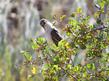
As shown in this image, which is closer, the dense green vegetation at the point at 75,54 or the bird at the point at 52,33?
the dense green vegetation at the point at 75,54

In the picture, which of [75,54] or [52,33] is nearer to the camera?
[75,54]

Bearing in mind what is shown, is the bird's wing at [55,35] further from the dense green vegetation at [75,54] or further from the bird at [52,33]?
the dense green vegetation at [75,54]

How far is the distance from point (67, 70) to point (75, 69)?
6 cm

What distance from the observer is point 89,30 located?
262 cm

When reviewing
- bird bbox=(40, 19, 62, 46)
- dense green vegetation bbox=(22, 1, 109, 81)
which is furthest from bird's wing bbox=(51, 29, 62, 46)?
dense green vegetation bbox=(22, 1, 109, 81)

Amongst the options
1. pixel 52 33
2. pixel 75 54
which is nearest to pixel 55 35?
pixel 52 33

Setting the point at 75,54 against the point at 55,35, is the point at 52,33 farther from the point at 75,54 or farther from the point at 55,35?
the point at 75,54

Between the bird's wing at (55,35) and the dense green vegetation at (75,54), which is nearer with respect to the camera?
the dense green vegetation at (75,54)

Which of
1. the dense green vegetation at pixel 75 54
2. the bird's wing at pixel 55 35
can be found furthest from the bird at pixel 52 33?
the dense green vegetation at pixel 75 54

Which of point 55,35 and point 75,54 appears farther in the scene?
point 55,35

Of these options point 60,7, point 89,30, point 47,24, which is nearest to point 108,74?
point 89,30

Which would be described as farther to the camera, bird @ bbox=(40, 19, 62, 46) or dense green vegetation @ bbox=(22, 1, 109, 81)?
bird @ bbox=(40, 19, 62, 46)

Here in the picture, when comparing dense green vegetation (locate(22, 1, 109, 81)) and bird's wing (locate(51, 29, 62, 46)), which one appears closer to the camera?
dense green vegetation (locate(22, 1, 109, 81))

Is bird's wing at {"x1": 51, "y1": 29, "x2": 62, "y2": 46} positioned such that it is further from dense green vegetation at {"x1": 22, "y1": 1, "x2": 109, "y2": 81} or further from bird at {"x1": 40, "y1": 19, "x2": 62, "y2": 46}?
dense green vegetation at {"x1": 22, "y1": 1, "x2": 109, "y2": 81}
